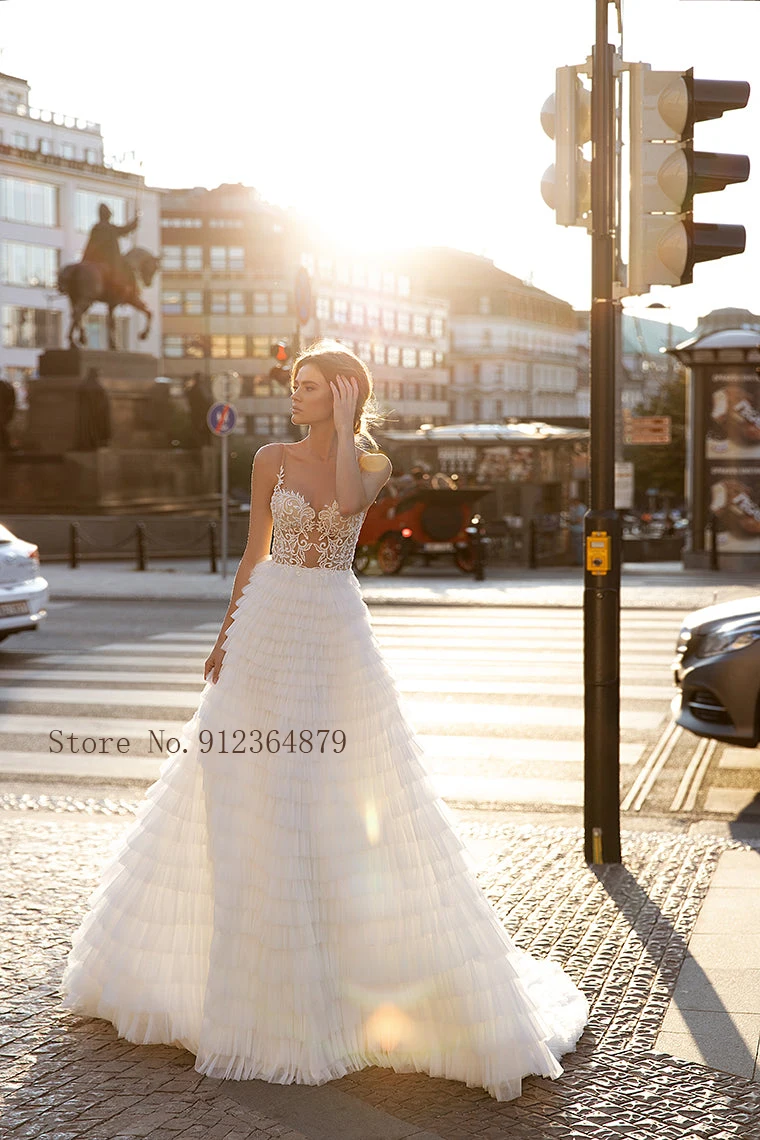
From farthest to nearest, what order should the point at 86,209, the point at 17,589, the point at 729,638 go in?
the point at 86,209 → the point at 17,589 → the point at 729,638

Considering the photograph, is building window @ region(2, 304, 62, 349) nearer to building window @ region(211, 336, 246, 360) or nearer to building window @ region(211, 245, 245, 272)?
building window @ region(211, 336, 246, 360)

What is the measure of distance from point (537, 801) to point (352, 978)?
4.06 metres

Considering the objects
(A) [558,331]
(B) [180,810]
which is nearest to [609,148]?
(B) [180,810]

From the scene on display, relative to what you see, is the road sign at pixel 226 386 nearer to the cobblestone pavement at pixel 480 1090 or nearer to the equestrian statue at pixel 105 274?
the equestrian statue at pixel 105 274

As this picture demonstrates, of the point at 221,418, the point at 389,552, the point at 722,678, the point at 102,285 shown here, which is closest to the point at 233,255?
the point at 102,285

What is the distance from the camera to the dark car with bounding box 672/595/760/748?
8.39m

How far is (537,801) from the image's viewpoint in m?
8.10

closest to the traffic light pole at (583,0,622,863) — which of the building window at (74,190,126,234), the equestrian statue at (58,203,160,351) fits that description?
the equestrian statue at (58,203,160,351)

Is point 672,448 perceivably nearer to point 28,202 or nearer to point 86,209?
point 28,202

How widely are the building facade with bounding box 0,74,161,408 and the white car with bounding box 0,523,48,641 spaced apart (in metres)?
58.5

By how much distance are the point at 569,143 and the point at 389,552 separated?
18.8 metres

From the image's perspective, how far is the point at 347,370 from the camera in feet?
14.5

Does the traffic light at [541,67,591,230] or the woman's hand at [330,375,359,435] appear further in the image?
the traffic light at [541,67,591,230]

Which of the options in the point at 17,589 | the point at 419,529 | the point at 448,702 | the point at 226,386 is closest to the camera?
the point at 448,702
